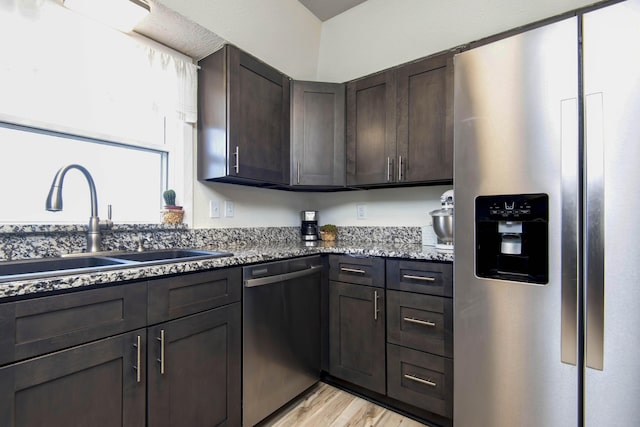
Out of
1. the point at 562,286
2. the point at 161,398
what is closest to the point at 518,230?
the point at 562,286

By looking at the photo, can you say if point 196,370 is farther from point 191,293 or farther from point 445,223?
point 445,223

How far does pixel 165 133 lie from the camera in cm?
188

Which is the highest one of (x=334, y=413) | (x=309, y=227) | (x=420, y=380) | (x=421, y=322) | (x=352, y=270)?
(x=309, y=227)

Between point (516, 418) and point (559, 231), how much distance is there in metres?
0.72

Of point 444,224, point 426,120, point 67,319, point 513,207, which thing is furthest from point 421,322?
point 67,319

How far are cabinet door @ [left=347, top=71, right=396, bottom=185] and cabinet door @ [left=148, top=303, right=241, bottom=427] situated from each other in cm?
126

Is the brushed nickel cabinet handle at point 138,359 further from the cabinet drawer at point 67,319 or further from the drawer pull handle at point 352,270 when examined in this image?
the drawer pull handle at point 352,270

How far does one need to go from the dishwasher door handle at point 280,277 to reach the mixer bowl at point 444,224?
2.47 feet

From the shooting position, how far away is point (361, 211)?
2.52 metres

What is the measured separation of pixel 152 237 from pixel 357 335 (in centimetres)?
132

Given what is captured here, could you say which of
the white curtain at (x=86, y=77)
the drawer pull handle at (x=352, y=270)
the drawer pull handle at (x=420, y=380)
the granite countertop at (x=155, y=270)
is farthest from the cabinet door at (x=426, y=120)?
the white curtain at (x=86, y=77)

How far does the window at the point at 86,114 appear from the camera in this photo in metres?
1.33

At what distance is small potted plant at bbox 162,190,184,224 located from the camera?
175 cm

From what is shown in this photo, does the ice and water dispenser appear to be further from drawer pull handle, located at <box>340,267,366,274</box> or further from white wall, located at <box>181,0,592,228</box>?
white wall, located at <box>181,0,592,228</box>
